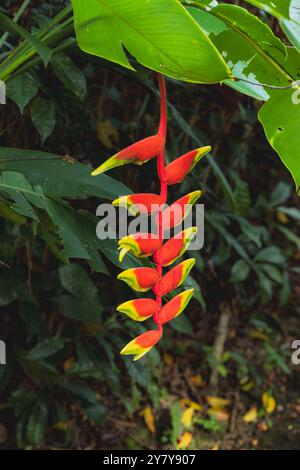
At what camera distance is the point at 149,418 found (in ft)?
5.24

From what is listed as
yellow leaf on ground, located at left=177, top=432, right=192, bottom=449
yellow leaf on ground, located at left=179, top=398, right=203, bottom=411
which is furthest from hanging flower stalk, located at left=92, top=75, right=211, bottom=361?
yellow leaf on ground, located at left=179, top=398, right=203, bottom=411

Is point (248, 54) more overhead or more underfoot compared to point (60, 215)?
more overhead

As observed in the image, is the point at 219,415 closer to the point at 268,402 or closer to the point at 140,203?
the point at 268,402

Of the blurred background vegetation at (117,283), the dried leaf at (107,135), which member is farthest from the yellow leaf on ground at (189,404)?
the dried leaf at (107,135)

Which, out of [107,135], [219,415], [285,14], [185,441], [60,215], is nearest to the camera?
[285,14]

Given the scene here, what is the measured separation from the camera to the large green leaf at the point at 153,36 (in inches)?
18.3

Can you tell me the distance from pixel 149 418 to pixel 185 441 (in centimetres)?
11

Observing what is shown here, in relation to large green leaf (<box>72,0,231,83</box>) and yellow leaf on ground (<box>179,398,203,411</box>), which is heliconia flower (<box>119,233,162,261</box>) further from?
yellow leaf on ground (<box>179,398,203,411</box>)

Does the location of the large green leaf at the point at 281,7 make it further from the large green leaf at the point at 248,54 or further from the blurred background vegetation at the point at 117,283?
the blurred background vegetation at the point at 117,283

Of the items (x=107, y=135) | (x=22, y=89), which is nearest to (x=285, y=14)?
(x=22, y=89)

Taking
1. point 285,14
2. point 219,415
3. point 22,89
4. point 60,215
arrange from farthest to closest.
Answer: point 219,415 → point 22,89 → point 60,215 → point 285,14

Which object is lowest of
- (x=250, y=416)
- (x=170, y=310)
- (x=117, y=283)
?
(x=250, y=416)

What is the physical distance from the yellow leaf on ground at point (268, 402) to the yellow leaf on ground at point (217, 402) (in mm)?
103

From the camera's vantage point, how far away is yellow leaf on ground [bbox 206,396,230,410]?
5.66 feet
